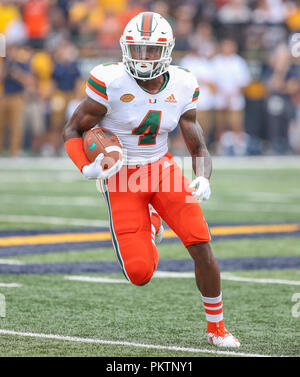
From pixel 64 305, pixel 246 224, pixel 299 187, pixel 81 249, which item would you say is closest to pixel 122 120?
pixel 64 305

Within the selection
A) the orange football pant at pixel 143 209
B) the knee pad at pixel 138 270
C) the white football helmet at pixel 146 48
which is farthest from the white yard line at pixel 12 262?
the white football helmet at pixel 146 48

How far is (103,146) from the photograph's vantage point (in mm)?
4555

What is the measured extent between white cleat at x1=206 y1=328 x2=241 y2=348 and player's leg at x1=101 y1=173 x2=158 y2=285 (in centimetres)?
47

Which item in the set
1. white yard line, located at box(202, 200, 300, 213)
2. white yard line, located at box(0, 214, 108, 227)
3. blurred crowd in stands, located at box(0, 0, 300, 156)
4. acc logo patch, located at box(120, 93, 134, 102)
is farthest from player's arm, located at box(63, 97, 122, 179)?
blurred crowd in stands, located at box(0, 0, 300, 156)

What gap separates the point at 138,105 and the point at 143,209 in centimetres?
54

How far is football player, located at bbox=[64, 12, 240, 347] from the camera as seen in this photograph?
15.0ft

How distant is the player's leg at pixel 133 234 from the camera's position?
4.57 m

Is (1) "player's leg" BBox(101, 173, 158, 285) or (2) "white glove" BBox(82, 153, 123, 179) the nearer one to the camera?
(2) "white glove" BBox(82, 153, 123, 179)

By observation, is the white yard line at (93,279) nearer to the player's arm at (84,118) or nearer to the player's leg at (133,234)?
the player's leg at (133,234)

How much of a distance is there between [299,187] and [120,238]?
25.2 ft

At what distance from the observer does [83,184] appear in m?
12.3

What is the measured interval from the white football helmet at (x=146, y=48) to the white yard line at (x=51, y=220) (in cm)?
404

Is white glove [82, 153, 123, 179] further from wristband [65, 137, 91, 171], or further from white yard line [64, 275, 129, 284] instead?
white yard line [64, 275, 129, 284]

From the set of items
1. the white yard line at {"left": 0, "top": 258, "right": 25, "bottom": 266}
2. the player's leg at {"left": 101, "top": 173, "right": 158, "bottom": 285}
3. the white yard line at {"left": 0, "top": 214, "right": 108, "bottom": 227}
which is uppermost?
the player's leg at {"left": 101, "top": 173, "right": 158, "bottom": 285}
